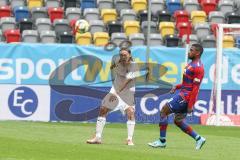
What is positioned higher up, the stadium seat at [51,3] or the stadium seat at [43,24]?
the stadium seat at [51,3]

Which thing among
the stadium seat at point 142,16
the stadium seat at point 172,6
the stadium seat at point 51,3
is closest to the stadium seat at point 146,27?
the stadium seat at point 142,16

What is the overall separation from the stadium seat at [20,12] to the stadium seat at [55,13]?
76cm

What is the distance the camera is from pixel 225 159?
13445 millimetres

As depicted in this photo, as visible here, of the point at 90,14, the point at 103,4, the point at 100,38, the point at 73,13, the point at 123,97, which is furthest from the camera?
the point at 103,4

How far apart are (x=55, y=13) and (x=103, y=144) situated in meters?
13.0

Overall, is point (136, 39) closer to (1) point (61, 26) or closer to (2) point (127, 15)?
(2) point (127, 15)

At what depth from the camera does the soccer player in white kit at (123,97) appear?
15703 millimetres

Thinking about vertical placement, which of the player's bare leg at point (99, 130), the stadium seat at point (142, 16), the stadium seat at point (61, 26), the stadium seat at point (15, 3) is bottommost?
the player's bare leg at point (99, 130)

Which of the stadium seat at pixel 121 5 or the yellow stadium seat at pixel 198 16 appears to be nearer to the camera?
the yellow stadium seat at pixel 198 16

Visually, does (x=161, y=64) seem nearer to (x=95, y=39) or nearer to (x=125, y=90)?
(x=95, y=39)

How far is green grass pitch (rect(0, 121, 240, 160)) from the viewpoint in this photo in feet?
43.1

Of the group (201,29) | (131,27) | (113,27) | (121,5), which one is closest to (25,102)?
(113,27)

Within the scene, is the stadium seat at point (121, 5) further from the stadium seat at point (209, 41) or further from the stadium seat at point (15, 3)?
the stadium seat at point (209, 41)

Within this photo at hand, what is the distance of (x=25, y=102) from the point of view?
22859 millimetres
